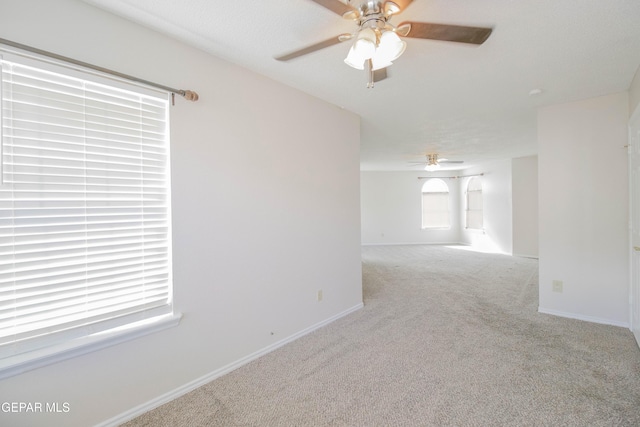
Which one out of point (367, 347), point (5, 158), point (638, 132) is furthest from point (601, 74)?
point (5, 158)

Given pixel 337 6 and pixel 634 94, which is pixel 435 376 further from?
pixel 634 94

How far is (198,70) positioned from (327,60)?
3.19 ft

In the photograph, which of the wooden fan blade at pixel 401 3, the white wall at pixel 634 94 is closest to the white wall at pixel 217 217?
the wooden fan blade at pixel 401 3

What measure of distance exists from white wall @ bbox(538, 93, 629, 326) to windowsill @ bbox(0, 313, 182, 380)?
4000mm

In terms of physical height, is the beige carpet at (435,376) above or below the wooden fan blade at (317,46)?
below

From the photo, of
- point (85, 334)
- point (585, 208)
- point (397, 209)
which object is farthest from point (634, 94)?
point (397, 209)

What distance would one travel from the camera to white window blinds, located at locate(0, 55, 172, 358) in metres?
1.41

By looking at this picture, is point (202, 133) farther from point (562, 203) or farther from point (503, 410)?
point (562, 203)

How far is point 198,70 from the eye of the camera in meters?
2.11

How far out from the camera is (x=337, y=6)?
4.34 ft

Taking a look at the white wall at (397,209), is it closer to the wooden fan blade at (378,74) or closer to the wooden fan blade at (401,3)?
the wooden fan blade at (378,74)

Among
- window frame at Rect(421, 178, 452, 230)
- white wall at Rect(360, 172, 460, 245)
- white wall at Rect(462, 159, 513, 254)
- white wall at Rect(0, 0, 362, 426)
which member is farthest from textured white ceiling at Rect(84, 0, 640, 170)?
window frame at Rect(421, 178, 452, 230)

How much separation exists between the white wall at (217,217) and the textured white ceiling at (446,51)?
19 centimetres

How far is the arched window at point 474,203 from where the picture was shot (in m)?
8.70
